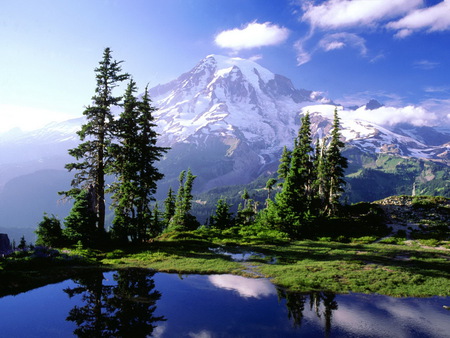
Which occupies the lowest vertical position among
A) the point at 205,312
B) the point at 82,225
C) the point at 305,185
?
the point at 205,312

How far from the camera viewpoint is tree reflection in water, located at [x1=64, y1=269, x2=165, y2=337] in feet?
38.0

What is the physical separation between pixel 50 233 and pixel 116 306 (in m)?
20.7

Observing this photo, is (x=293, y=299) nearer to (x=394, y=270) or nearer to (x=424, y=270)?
(x=394, y=270)

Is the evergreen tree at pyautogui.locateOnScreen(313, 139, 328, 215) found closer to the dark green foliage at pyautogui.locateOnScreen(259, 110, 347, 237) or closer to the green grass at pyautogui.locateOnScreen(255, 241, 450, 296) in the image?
the dark green foliage at pyautogui.locateOnScreen(259, 110, 347, 237)

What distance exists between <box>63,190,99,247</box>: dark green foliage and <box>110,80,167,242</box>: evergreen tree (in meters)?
2.75

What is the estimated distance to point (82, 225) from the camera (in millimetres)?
27938

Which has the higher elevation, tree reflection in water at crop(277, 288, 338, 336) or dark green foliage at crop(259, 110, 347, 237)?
dark green foliage at crop(259, 110, 347, 237)

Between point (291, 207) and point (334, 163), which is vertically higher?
point (334, 163)

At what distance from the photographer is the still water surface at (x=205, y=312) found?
11797 mm

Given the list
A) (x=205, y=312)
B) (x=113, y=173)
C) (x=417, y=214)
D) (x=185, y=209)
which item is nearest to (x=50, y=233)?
(x=113, y=173)

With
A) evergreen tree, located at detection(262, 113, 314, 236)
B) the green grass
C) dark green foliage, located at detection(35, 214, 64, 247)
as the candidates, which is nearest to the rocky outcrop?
evergreen tree, located at detection(262, 113, 314, 236)

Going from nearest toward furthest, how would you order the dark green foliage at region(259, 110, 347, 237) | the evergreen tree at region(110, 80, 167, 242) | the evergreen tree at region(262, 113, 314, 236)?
the evergreen tree at region(110, 80, 167, 242) → the evergreen tree at region(262, 113, 314, 236) → the dark green foliage at region(259, 110, 347, 237)

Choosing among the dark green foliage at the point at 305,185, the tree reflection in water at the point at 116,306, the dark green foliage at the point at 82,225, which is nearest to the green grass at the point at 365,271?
the tree reflection in water at the point at 116,306

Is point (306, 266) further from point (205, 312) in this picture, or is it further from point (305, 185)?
point (305, 185)
